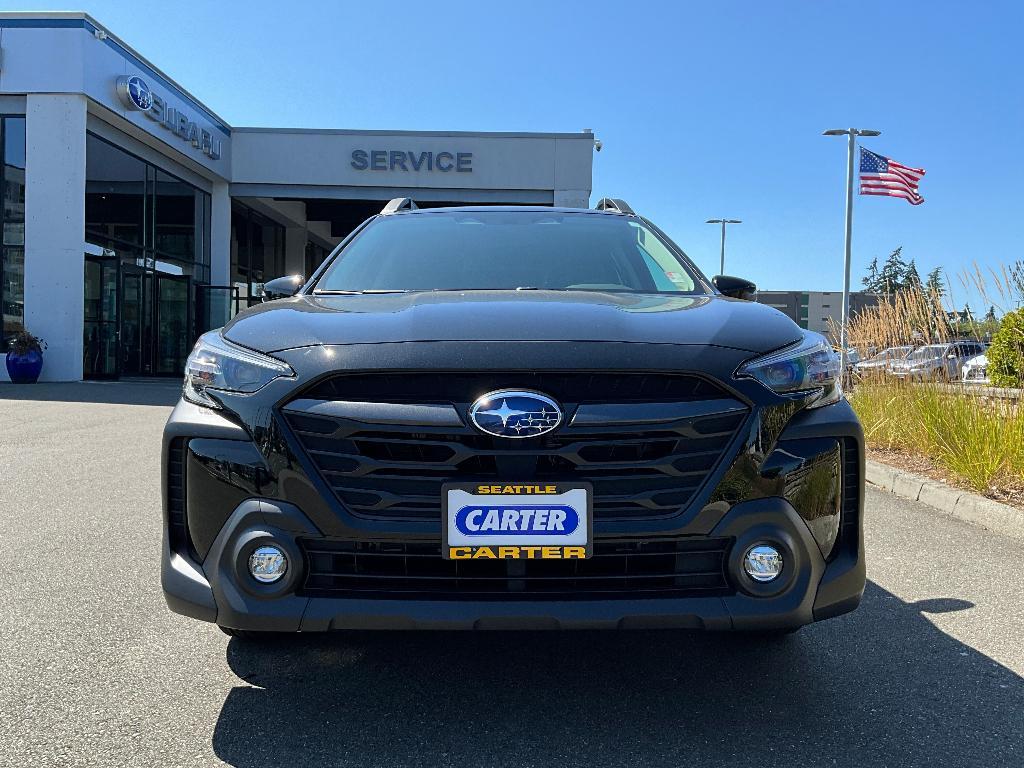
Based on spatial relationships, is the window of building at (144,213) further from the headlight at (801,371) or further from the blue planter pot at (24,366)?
the headlight at (801,371)

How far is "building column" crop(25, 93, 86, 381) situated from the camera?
17.1 meters

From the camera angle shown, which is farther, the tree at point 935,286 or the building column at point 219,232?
the building column at point 219,232

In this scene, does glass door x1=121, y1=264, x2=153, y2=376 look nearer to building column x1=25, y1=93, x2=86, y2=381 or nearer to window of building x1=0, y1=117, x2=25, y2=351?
building column x1=25, y1=93, x2=86, y2=381

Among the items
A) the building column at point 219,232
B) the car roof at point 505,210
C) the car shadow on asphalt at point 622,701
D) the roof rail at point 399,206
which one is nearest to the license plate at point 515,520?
the car shadow on asphalt at point 622,701

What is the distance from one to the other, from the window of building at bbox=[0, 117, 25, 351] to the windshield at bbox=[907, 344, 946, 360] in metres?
16.4

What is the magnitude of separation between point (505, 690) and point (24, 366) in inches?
661

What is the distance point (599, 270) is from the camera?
342 cm

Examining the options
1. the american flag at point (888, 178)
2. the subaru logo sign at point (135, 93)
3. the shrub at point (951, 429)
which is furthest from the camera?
the subaru logo sign at point (135, 93)

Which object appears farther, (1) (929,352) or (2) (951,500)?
(1) (929,352)

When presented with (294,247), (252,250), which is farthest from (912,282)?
(294,247)

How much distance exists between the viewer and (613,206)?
439cm

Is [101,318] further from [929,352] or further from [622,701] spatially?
[622,701]

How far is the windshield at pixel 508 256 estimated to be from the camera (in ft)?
10.5

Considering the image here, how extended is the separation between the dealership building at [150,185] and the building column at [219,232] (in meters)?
0.04
